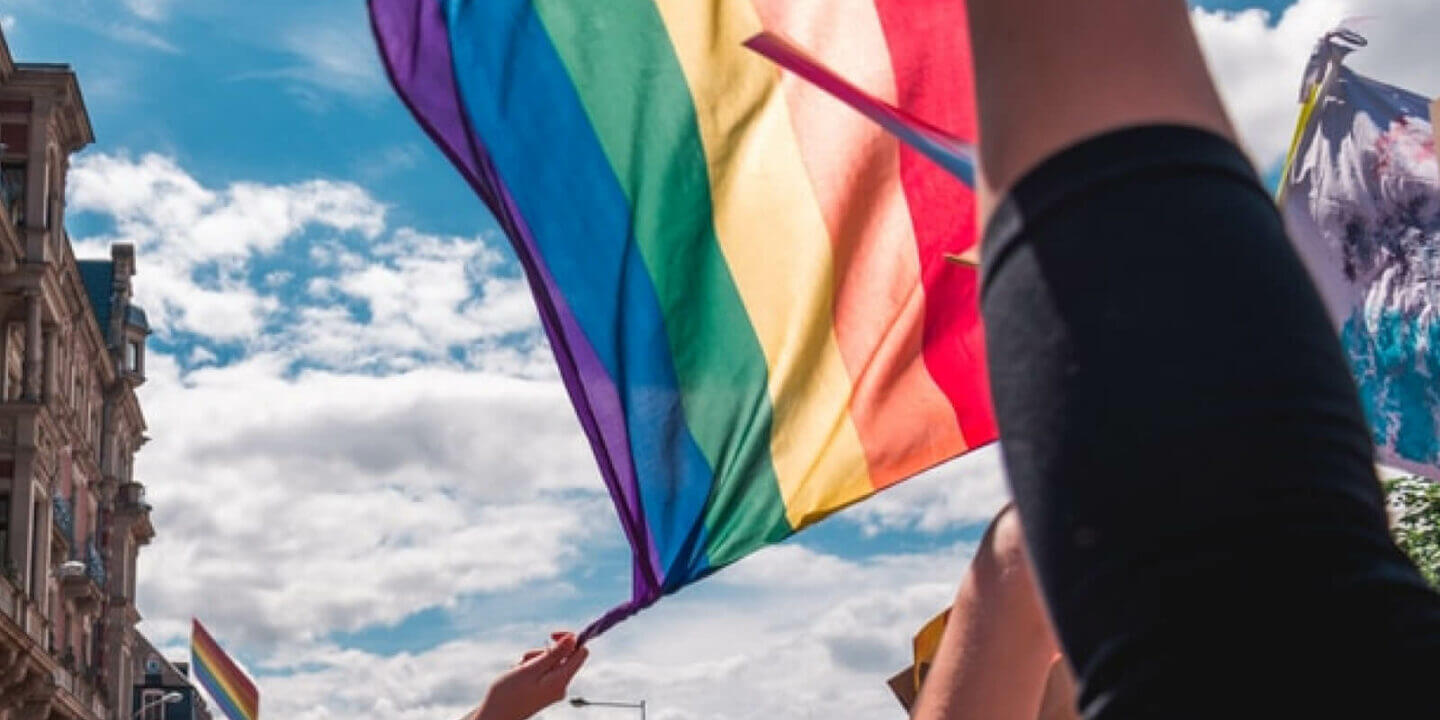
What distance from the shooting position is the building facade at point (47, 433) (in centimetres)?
3941

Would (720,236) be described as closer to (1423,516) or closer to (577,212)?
(577,212)

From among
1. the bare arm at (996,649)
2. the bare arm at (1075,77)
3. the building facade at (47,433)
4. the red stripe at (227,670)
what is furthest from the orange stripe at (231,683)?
the bare arm at (1075,77)

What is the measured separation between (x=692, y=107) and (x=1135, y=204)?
132 inches

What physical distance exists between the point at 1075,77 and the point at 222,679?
21.8m

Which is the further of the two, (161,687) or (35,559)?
(161,687)

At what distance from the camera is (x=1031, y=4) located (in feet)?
2.44

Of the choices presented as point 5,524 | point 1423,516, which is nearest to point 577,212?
point 1423,516

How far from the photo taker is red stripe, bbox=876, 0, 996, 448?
12.9 feet

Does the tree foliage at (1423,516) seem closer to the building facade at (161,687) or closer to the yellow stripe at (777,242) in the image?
the yellow stripe at (777,242)

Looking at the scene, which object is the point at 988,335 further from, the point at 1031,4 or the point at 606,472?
the point at 606,472

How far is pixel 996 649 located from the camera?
1.62 m

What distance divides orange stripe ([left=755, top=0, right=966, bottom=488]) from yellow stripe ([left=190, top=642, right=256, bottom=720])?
17.6 m

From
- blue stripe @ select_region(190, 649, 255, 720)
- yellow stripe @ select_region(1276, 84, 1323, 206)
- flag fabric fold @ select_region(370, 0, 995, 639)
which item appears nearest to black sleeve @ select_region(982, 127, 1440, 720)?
flag fabric fold @ select_region(370, 0, 995, 639)

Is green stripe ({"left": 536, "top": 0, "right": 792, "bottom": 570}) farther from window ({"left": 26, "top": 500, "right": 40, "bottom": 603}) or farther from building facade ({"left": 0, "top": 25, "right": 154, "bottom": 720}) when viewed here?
window ({"left": 26, "top": 500, "right": 40, "bottom": 603})
